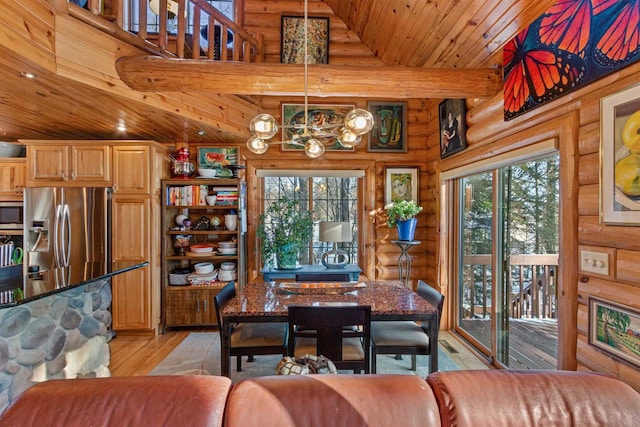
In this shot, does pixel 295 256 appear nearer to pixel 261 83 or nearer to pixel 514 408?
pixel 261 83

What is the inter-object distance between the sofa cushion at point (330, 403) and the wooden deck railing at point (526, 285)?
1811mm

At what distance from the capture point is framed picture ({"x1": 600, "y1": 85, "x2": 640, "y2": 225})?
1431mm

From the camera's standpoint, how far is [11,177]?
3.64 metres

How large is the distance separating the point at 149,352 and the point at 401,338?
2577 millimetres

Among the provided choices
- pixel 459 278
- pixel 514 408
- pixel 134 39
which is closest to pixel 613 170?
pixel 514 408

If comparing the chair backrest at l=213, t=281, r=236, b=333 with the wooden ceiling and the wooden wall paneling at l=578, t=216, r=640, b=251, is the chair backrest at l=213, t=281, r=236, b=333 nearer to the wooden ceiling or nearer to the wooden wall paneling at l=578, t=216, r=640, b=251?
the wooden ceiling

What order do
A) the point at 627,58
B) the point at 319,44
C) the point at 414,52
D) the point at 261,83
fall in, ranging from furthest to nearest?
the point at 319,44, the point at 414,52, the point at 261,83, the point at 627,58

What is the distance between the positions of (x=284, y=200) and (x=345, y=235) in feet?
2.93

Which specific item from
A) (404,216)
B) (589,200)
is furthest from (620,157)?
(404,216)

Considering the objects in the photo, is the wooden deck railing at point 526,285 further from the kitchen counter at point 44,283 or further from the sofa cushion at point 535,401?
Answer: the kitchen counter at point 44,283

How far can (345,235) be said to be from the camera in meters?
3.62

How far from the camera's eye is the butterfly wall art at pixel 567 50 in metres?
1.48

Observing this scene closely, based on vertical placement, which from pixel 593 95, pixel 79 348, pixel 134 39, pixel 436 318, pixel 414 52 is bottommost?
pixel 79 348

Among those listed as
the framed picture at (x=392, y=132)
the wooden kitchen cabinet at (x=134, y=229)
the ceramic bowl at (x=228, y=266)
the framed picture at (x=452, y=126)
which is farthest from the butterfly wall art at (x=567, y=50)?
the wooden kitchen cabinet at (x=134, y=229)
